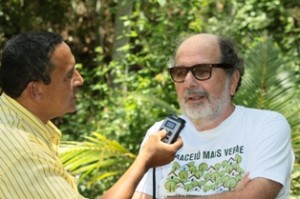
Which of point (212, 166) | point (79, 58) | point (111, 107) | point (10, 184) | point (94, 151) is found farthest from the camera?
point (79, 58)

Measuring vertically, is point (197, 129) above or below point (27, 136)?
below

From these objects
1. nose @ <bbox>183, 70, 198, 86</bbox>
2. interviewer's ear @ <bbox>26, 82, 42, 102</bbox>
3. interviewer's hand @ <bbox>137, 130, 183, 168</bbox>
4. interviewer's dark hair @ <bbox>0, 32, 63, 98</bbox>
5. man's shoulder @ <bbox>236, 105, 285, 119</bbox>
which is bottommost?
interviewer's hand @ <bbox>137, 130, 183, 168</bbox>

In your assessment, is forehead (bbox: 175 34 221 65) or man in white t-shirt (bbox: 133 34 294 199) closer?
man in white t-shirt (bbox: 133 34 294 199)

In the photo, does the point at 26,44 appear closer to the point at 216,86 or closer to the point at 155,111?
the point at 216,86

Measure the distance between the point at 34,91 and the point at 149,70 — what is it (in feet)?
15.3

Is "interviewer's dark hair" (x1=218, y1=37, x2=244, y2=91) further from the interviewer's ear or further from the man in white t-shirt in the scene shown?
the interviewer's ear

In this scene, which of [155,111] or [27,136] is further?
[155,111]

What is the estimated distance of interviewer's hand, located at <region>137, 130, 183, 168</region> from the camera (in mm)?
2613

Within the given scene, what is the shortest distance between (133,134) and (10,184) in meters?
4.52

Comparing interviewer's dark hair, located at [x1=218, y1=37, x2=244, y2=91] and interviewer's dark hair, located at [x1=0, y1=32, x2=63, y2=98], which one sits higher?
interviewer's dark hair, located at [x1=0, y1=32, x2=63, y2=98]

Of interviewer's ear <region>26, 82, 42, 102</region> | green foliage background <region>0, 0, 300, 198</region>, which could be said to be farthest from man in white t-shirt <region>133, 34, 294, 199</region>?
green foliage background <region>0, 0, 300, 198</region>

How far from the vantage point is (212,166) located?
9.65 feet

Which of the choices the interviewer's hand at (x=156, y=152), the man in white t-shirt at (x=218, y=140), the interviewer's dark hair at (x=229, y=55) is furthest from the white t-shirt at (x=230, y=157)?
the interviewer's hand at (x=156, y=152)

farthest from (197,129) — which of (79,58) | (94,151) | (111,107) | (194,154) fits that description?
(79,58)
